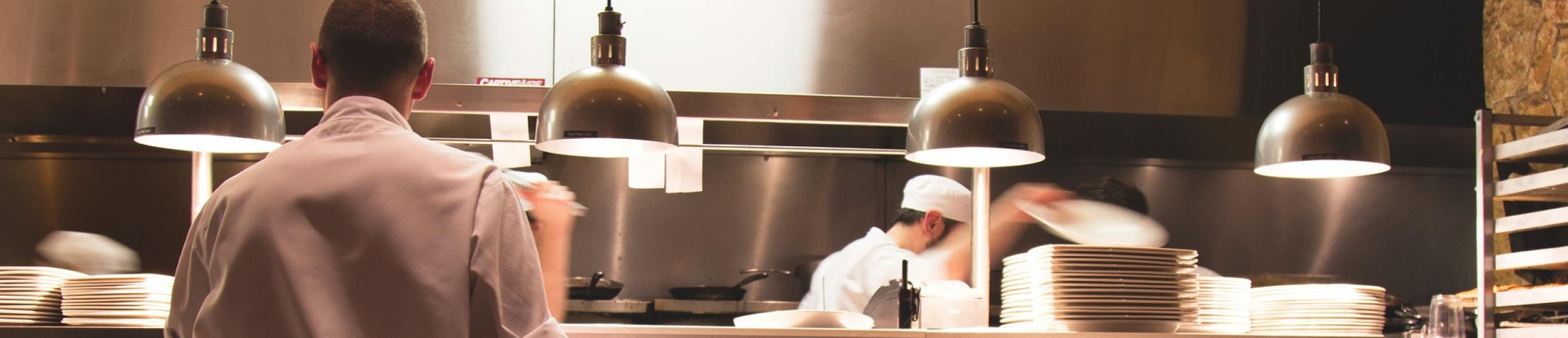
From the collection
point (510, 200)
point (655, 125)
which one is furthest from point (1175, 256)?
point (510, 200)

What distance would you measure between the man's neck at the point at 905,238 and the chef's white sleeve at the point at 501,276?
390 centimetres

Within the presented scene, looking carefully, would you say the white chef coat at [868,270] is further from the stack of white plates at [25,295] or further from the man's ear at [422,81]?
the man's ear at [422,81]

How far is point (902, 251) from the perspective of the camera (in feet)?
16.9

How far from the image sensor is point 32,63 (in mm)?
3902

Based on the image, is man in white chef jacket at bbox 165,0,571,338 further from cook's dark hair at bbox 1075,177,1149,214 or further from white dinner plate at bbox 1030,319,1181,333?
cook's dark hair at bbox 1075,177,1149,214

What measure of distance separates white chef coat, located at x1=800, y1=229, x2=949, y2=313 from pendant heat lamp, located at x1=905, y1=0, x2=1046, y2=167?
6.98 feet

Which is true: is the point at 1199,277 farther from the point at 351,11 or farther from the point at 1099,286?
the point at 351,11

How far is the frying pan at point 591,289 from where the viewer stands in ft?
17.5

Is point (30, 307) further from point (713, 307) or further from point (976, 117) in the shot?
point (713, 307)

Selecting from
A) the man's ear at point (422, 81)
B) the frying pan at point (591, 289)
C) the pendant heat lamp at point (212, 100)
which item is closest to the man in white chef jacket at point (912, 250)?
the frying pan at point (591, 289)

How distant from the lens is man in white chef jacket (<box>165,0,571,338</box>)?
4.50ft

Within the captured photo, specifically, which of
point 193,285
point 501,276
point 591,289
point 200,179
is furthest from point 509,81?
point 501,276

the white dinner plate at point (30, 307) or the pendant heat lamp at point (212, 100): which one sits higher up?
the pendant heat lamp at point (212, 100)

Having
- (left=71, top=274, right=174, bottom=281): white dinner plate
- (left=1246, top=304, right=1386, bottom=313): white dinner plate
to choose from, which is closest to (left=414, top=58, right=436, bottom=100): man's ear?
(left=71, top=274, right=174, bottom=281): white dinner plate
